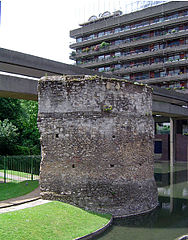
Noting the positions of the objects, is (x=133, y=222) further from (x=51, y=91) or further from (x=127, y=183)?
(x=51, y=91)

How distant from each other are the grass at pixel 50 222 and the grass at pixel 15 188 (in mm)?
3142

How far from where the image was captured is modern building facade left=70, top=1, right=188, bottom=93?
4656cm

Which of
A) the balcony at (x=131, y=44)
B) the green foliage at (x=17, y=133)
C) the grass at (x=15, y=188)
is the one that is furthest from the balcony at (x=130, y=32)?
the grass at (x=15, y=188)

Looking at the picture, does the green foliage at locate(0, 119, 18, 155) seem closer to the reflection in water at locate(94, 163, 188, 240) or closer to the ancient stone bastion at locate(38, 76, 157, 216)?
the ancient stone bastion at locate(38, 76, 157, 216)

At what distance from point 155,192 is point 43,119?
22.2 ft

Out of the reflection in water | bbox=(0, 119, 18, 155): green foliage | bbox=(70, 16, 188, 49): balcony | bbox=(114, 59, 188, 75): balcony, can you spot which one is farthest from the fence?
bbox=(70, 16, 188, 49): balcony

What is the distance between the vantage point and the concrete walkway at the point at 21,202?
1300 cm

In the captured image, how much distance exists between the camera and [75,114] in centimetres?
1434

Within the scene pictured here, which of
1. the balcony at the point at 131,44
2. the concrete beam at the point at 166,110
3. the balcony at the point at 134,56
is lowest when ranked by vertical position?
the concrete beam at the point at 166,110

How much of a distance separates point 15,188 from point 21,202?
12.2ft

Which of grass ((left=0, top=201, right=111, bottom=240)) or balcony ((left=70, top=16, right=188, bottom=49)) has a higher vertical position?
balcony ((left=70, top=16, right=188, bottom=49))

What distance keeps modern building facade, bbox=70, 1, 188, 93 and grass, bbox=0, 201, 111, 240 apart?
36.7 meters

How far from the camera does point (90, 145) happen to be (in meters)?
14.2

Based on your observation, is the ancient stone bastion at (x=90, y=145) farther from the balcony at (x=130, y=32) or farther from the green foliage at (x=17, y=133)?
the balcony at (x=130, y=32)
